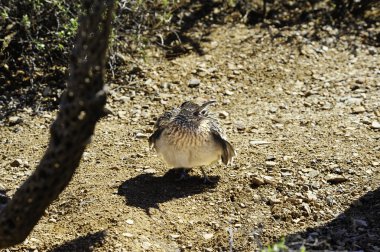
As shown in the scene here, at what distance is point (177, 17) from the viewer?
9.27 m

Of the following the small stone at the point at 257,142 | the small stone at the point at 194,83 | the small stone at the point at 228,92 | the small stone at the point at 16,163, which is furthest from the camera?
the small stone at the point at 194,83

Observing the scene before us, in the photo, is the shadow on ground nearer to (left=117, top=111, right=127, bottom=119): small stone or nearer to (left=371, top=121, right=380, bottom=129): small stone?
(left=371, top=121, right=380, bottom=129): small stone

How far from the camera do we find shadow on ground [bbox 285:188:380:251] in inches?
195

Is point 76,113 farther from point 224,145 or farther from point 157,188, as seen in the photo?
point 224,145

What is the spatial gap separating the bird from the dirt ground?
242mm

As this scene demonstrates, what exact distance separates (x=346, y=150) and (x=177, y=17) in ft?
12.5

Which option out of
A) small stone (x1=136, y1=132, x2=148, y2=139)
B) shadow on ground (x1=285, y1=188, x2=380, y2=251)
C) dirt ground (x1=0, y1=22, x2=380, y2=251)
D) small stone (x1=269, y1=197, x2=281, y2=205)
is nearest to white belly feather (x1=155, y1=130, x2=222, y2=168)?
dirt ground (x1=0, y1=22, x2=380, y2=251)

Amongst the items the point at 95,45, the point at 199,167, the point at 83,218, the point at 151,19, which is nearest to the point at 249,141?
the point at 199,167

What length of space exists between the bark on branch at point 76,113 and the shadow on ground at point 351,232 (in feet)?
6.33

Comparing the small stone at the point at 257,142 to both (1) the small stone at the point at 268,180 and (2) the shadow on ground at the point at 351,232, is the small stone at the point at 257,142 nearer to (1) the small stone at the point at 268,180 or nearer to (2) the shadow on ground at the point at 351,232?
(1) the small stone at the point at 268,180

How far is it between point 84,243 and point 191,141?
4.66 feet

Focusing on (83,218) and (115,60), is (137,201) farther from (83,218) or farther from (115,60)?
(115,60)

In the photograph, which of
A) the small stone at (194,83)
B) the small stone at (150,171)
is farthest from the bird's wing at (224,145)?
the small stone at (194,83)

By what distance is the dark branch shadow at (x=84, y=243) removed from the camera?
4988 millimetres
